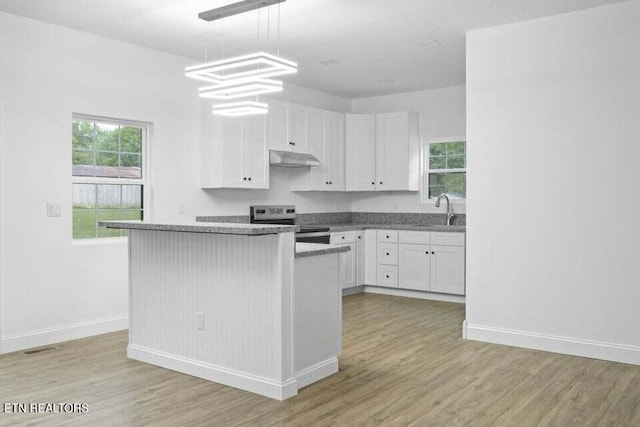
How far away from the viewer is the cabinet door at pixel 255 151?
19.5 feet

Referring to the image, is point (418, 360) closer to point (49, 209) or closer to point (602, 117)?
point (602, 117)

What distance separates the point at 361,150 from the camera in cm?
745

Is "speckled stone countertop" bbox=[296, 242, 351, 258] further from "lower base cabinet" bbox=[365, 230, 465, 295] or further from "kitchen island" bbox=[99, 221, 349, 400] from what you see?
"lower base cabinet" bbox=[365, 230, 465, 295]

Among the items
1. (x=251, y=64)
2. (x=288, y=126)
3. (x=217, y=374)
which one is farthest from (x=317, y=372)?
(x=288, y=126)

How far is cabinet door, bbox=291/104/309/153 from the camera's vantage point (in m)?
6.61

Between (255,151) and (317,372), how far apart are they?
10.0ft

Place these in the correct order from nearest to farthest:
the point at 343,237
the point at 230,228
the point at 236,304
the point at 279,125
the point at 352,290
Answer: the point at 230,228 → the point at 236,304 → the point at 279,125 → the point at 343,237 → the point at 352,290

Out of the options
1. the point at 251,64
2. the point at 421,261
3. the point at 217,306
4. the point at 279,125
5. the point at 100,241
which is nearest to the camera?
the point at 251,64

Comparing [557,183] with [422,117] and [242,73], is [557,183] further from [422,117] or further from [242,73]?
[422,117]

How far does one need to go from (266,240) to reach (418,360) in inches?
63.3

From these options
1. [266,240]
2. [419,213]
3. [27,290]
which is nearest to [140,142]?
[27,290]

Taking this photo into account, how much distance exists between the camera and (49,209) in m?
4.60

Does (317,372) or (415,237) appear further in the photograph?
(415,237)

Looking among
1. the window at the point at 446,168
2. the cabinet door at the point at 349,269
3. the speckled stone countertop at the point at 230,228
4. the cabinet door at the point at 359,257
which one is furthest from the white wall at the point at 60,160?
the window at the point at 446,168
